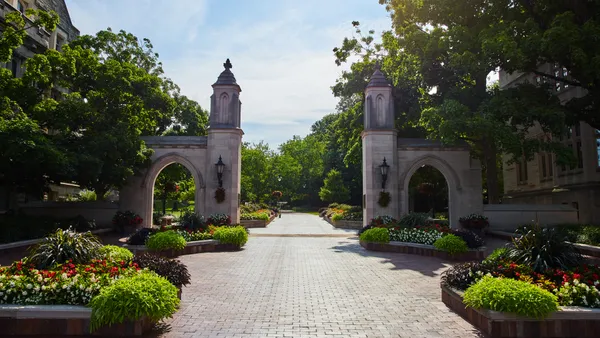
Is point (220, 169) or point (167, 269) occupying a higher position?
point (220, 169)

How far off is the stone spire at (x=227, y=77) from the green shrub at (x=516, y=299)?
1885 centimetres

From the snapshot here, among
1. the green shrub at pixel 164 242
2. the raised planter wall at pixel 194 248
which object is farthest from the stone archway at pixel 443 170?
the green shrub at pixel 164 242

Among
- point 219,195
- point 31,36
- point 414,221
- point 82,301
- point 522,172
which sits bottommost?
point 82,301

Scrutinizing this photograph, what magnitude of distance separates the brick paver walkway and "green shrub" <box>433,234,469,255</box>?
0.50 metres

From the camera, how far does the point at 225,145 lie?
22.1 metres

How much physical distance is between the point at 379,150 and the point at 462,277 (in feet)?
48.4

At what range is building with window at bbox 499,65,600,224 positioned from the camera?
2131 centimetres

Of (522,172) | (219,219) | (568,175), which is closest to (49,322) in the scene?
(219,219)

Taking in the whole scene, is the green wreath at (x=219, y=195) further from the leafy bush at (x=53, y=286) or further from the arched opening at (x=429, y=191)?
the leafy bush at (x=53, y=286)

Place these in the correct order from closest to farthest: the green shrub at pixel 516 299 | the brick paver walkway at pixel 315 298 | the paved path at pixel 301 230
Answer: the green shrub at pixel 516 299 < the brick paver walkway at pixel 315 298 < the paved path at pixel 301 230

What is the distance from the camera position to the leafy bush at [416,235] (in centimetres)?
1462

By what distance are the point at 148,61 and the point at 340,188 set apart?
29.2 metres

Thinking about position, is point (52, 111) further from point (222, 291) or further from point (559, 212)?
point (559, 212)

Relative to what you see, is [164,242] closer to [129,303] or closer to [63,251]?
[63,251]
